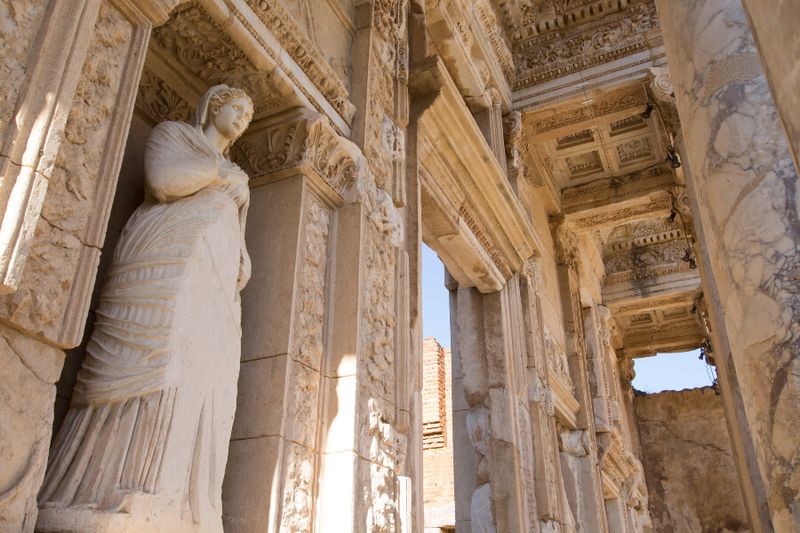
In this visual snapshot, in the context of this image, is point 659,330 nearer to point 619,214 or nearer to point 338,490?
point 619,214

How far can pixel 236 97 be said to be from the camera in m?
3.26

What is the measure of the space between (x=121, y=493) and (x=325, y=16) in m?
3.10

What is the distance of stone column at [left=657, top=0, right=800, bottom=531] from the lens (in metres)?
2.36

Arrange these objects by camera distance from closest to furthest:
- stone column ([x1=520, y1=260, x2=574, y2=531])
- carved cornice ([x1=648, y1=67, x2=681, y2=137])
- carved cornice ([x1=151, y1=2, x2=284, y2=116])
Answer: carved cornice ([x1=151, y1=2, x2=284, y2=116])
stone column ([x1=520, y1=260, x2=574, y2=531])
carved cornice ([x1=648, y1=67, x2=681, y2=137])

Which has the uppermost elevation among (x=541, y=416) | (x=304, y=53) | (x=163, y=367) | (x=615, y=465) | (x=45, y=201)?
(x=304, y=53)

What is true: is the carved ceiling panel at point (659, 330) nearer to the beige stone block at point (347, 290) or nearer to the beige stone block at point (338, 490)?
the beige stone block at point (347, 290)

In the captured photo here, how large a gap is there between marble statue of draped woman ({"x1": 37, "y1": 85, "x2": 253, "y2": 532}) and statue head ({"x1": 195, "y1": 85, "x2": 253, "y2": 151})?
0.51ft

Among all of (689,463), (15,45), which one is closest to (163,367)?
(15,45)

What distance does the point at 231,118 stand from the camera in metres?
3.22

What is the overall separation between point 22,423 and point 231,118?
5.65ft

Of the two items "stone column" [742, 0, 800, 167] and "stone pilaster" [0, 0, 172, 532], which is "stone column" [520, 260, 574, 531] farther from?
"stone column" [742, 0, 800, 167]

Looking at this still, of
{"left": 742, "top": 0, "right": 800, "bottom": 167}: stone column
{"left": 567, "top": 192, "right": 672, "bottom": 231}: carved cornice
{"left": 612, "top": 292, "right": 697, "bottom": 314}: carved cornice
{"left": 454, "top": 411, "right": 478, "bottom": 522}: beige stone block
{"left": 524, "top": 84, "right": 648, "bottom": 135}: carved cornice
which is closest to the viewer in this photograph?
{"left": 742, "top": 0, "right": 800, "bottom": 167}: stone column

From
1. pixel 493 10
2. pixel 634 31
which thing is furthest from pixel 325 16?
pixel 634 31

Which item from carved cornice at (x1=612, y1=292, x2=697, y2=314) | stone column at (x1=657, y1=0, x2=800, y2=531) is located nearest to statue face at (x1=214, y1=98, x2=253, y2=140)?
stone column at (x1=657, y1=0, x2=800, y2=531)
